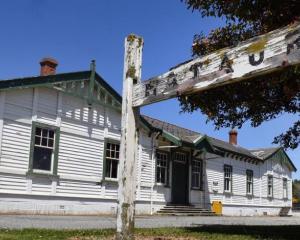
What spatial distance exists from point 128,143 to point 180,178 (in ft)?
62.1

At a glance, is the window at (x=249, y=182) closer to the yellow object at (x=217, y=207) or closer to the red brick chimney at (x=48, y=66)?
the yellow object at (x=217, y=207)

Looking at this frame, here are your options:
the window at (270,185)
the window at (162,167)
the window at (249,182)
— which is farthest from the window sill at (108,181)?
the window at (270,185)

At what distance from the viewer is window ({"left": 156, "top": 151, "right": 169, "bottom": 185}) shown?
23.8 m

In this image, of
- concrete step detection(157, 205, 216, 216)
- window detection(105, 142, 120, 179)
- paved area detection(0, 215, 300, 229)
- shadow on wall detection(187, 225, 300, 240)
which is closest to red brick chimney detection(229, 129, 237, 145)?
concrete step detection(157, 205, 216, 216)

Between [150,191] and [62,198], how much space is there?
5494 millimetres

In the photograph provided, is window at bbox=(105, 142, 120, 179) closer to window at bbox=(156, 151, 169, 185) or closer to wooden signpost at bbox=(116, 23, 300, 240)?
window at bbox=(156, 151, 169, 185)

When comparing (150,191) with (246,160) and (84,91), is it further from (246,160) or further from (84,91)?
(246,160)

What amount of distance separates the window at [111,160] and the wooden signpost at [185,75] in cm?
1419

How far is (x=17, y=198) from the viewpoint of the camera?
16859 millimetres

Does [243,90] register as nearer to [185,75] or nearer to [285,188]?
[185,75]

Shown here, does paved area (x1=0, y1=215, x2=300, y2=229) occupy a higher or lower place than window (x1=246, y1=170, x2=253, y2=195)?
lower

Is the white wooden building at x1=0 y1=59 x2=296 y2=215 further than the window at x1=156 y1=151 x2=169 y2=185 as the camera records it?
No

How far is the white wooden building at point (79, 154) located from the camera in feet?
55.6

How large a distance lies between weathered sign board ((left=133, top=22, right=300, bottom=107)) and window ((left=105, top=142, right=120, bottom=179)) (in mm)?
14319
